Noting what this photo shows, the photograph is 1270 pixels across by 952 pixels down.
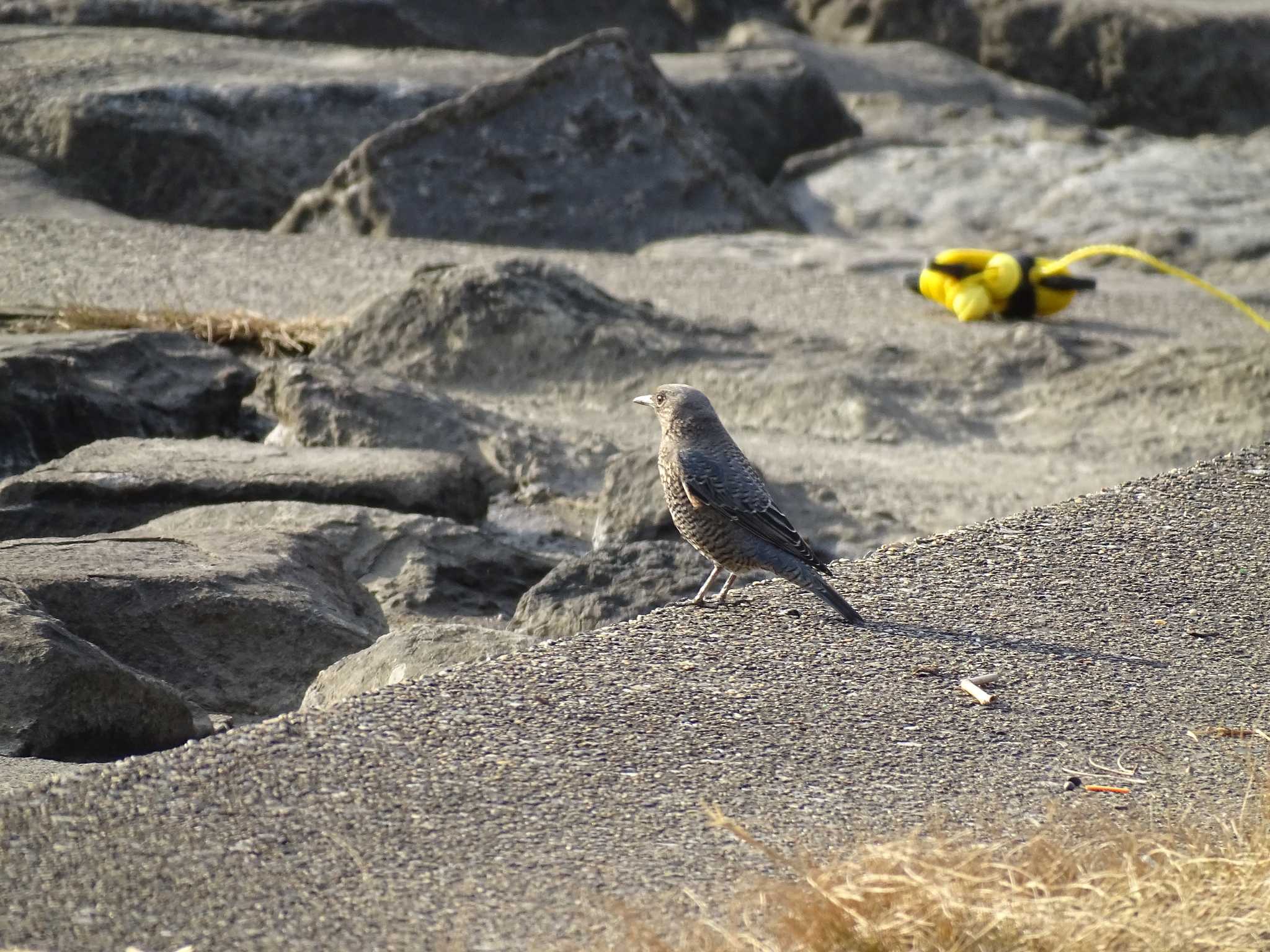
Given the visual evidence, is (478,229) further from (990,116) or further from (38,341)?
(990,116)

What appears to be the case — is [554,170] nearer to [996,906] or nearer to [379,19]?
[379,19]

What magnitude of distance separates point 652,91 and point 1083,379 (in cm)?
455

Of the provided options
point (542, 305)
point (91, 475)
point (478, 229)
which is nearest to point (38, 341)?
point (91, 475)

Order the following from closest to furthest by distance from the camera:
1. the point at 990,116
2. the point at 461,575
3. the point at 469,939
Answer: the point at 469,939 < the point at 461,575 < the point at 990,116

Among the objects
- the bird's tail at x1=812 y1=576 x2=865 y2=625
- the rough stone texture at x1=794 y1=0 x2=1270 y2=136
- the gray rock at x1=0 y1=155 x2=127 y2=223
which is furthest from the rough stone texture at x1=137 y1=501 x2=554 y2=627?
the rough stone texture at x1=794 y1=0 x2=1270 y2=136

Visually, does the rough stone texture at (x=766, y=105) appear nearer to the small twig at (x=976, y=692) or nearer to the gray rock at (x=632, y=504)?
the gray rock at (x=632, y=504)

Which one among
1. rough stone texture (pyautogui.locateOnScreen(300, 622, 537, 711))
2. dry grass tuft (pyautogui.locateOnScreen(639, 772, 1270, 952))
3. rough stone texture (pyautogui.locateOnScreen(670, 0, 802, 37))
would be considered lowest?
rough stone texture (pyautogui.locateOnScreen(670, 0, 802, 37))

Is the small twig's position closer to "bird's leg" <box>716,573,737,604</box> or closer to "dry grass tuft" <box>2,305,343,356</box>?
"bird's leg" <box>716,573,737,604</box>

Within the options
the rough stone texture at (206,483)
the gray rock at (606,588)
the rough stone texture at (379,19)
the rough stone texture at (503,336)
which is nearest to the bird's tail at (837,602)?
the gray rock at (606,588)

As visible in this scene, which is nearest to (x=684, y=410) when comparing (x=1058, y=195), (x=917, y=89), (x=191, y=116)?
(x=191, y=116)

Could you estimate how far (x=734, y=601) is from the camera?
14.2ft

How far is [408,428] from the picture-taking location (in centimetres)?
647

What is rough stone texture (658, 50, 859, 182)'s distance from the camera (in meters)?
12.7

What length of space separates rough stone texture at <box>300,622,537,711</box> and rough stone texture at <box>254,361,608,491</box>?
7.12 ft
